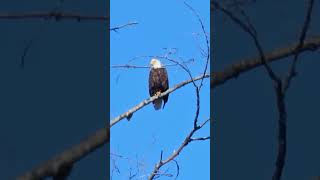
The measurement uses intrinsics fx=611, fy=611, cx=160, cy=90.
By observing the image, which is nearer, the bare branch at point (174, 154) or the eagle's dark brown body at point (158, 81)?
the bare branch at point (174, 154)
